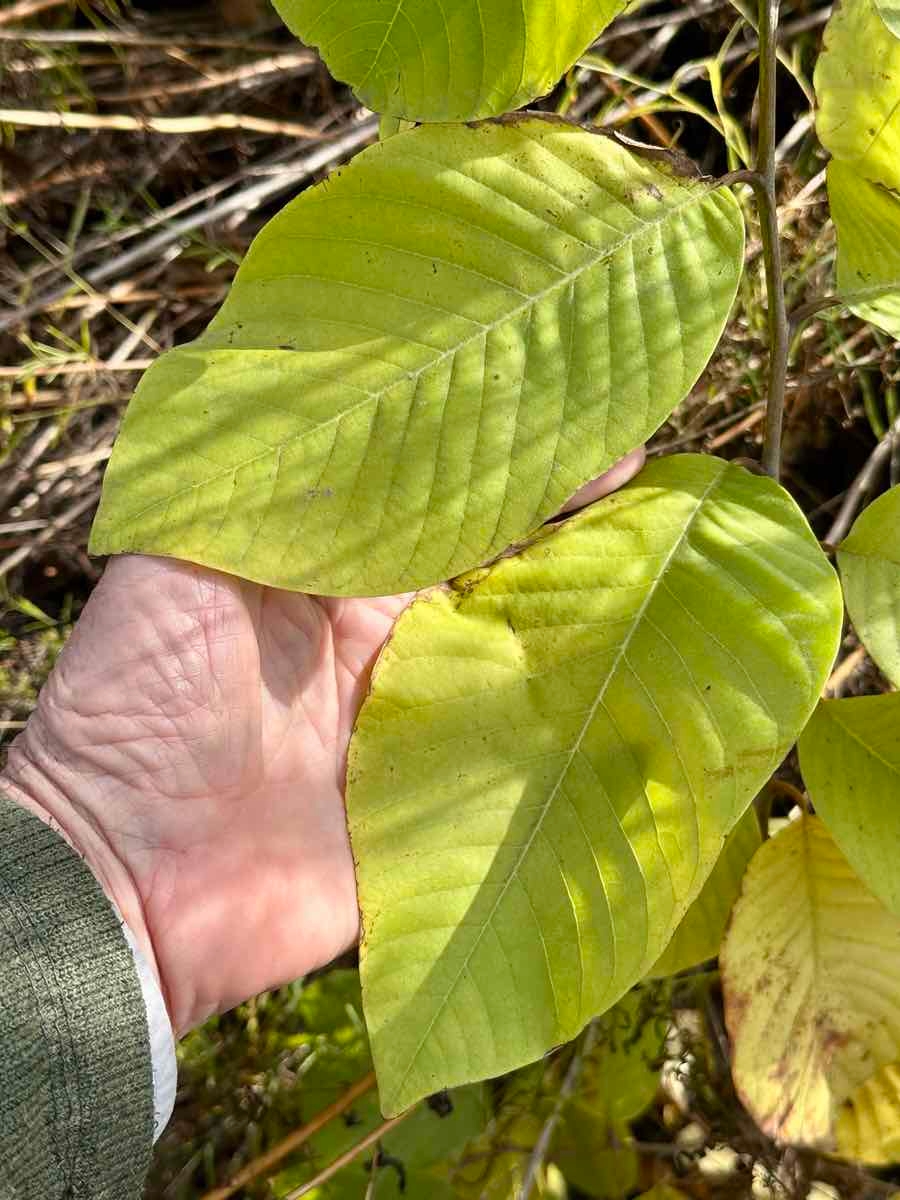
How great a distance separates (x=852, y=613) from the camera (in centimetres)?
114

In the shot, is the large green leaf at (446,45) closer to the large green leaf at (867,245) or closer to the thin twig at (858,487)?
the large green leaf at (867,245)

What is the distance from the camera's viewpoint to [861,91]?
114 centimetres

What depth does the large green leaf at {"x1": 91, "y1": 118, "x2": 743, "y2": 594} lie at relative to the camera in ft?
3.20

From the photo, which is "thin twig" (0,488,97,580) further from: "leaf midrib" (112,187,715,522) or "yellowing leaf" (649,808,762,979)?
"yellowing leaf" (649,808,762,979)

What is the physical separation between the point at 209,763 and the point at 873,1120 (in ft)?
2.88

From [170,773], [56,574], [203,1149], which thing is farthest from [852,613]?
[56,574]

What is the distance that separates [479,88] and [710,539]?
450 mm

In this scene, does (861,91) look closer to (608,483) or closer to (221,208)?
(608,483)

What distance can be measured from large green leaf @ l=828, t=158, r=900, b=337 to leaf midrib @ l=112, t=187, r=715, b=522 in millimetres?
204

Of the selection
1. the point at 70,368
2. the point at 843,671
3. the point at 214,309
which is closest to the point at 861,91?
the point at 843,671

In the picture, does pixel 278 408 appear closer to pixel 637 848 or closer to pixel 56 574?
pixel 637 848

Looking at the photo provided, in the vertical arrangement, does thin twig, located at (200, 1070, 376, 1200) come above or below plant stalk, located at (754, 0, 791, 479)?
below

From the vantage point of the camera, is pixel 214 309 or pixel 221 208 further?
pixel 214 309

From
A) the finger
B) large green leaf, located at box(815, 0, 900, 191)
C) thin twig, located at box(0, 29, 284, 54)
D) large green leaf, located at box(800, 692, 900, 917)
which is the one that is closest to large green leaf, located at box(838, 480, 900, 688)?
large green leaf, located at box(800, 692, 900, 917)
